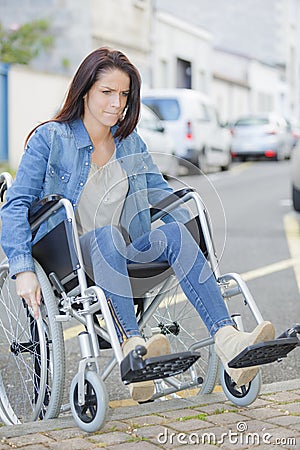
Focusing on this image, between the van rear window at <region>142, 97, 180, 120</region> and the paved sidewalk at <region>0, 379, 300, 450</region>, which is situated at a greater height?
the van rear window at <region>142, 97, 180, 120</region>

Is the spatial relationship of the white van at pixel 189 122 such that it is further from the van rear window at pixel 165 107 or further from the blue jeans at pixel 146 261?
the blue jeans at pixel 146 261

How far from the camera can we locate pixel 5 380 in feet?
15.1

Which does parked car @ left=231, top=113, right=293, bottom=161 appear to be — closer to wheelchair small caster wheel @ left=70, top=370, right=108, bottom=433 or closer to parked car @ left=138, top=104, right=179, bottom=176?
parked car @ left=138, top=104, right=179, bottom=176

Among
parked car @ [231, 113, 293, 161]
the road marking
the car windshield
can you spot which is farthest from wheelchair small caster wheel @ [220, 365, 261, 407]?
the car windshield

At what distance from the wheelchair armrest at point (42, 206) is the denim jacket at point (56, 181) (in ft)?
0.12

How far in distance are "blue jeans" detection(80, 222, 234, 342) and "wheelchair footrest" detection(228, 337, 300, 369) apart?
0.19 meters

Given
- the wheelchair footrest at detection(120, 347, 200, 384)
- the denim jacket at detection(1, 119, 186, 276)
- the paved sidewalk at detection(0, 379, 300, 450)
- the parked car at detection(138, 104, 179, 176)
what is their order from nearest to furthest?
the paved sidewalk at detection(0, 379, 300, 450), the wheelchair footrest at detection(120, 347, 200, 384), the denim jacket at detection(1, 119, 186, 276), the parked car at detection(138, 104, 179, 176)

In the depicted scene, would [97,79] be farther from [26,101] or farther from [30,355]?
[26,101]

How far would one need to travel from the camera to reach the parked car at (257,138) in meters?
27.6

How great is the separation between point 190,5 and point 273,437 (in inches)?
1703

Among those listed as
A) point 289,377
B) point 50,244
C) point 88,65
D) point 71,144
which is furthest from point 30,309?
point 289,377

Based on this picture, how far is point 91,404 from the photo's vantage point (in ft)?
12.1

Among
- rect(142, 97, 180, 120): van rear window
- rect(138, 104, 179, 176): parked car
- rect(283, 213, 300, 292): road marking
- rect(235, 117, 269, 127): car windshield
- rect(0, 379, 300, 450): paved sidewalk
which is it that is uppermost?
rect(142, 97, 180, 120): van rear window

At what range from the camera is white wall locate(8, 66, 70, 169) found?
64.3ft
